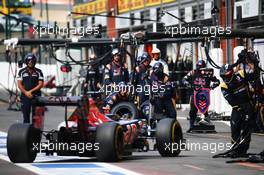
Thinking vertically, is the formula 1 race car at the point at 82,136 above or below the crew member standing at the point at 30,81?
below

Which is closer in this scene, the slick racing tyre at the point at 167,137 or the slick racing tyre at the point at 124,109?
the slick racing tyre at the point at 167,137

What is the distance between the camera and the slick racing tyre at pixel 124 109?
1833 cm

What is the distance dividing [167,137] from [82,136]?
1.47m

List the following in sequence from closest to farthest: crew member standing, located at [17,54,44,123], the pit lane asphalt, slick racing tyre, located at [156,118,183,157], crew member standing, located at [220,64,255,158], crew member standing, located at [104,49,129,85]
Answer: the pit lane asphalt, slick racing tyre, located at [156,118,183,157], crew member standing, located at [220,64,255,158], crew member standing, located at [17,54,44,123], crew member standing, located at [104,49,129,85]

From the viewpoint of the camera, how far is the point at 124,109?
1852 centimetres

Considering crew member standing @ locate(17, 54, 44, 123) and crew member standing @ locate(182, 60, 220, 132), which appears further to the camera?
crew member standing @ locate(182, 60, 220, 132)

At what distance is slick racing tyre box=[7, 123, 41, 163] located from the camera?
1444cm

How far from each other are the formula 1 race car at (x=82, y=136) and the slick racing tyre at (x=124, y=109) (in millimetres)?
2725

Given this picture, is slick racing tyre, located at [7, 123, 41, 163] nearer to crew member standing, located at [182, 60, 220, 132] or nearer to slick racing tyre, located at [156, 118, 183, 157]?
slick racing tyre, located at [156, 118, 183, 157]

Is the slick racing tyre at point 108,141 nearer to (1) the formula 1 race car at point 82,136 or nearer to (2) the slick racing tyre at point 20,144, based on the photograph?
(1) the formula 1 race car at point 82,136

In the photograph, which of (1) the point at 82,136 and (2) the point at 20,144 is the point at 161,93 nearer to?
(1) the point at 82,136

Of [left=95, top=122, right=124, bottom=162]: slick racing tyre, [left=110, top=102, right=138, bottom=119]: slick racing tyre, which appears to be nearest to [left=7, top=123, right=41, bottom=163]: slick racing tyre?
[left=95, top=122, right=124, bottom=162]: slick racing tyre

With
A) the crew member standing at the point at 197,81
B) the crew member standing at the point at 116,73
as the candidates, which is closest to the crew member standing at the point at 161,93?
the crew member standing at the point at 116,73

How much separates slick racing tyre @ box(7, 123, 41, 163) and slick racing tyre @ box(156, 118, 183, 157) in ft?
7.08
